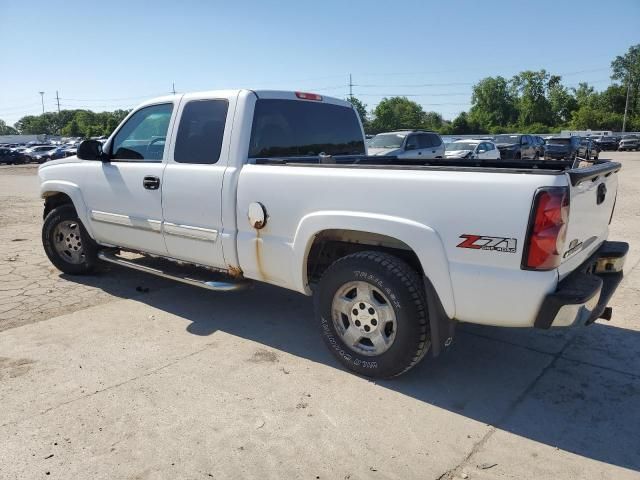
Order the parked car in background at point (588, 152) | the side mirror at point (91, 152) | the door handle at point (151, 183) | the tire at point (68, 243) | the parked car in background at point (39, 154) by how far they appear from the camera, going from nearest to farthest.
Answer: the door handle at point (151, 183), the side mirror at point (91, 152), the tire at point (68, 243), the parked car in background at point (588, 152), the parked car in background at point (39, 154)

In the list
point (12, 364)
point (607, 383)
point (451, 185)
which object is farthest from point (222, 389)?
Result: point (607, 383)

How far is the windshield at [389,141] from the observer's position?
16.4 metres

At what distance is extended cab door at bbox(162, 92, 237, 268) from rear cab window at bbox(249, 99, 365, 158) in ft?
0.87

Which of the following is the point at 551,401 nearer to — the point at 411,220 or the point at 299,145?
the point at 411,220

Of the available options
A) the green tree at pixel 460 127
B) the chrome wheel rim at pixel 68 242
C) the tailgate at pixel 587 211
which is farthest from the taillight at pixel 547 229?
the green tree at pixel 460 127

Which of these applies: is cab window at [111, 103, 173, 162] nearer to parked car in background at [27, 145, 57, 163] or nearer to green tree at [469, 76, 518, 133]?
parked car in background at [27, 145, 57, 163]

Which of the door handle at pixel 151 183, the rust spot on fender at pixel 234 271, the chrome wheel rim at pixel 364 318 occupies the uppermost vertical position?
the door handle at pixel 151 183

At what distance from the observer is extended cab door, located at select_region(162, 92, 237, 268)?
13.6ft

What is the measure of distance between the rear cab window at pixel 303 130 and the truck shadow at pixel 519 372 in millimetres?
1559

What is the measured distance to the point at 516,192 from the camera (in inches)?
109

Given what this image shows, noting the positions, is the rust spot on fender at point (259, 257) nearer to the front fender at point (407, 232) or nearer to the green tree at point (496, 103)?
the front fender at point (407, 232)

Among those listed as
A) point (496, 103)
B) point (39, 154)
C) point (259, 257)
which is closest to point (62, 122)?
point (496, 103)

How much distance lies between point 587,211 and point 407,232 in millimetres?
1166

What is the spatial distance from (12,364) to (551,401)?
3.82m
